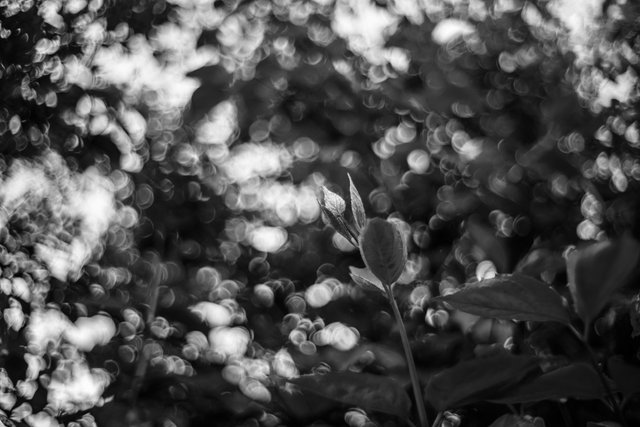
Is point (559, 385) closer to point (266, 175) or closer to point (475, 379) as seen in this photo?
point (475, 379)

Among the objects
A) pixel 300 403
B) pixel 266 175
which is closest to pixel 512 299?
pixel 300 403

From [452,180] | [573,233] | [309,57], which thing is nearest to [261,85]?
[309,57]

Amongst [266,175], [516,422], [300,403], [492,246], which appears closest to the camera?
[516,422]

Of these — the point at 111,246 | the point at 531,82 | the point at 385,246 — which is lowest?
the point at 111,246

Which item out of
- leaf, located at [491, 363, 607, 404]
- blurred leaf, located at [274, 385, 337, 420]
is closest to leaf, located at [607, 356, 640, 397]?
leaf, located at [491, 363, 607, 404]

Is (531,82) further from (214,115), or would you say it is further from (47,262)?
(47,262)

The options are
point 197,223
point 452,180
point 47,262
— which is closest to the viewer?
point 47,262

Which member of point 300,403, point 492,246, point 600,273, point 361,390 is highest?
point 600,273

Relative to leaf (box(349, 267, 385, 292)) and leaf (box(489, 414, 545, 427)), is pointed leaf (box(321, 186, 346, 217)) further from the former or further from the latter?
leaf (box(489, 414, 545, 427))
